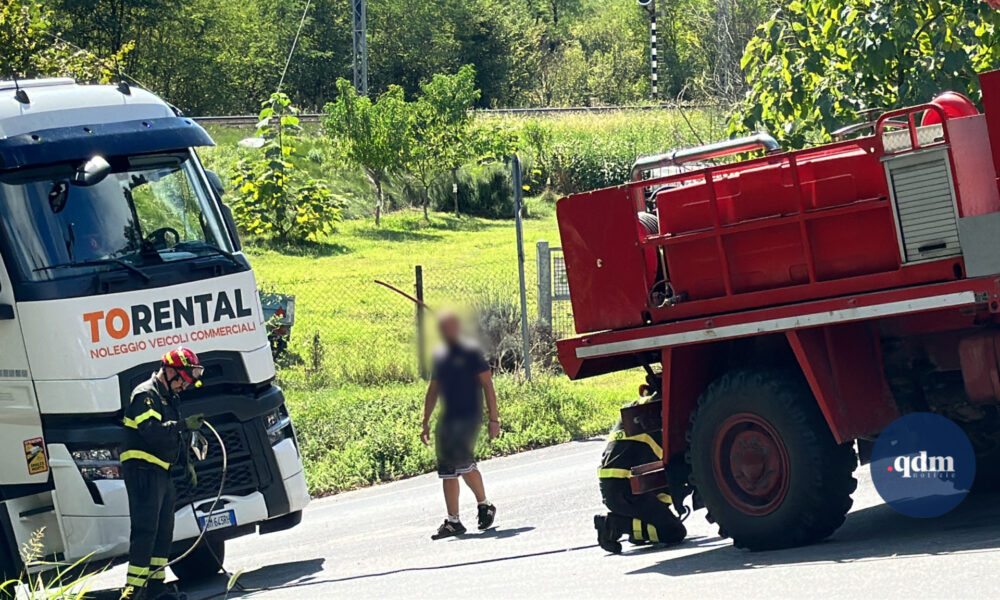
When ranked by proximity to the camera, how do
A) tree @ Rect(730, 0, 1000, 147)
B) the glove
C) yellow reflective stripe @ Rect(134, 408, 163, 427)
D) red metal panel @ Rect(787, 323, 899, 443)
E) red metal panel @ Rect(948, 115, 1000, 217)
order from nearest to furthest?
red metal panel @ Rect(948, 115, 1000, 217) < red metal panel @ Rect(787, 323, 899, 443) < yellow reflective stripe @ Rect(134, 408, 163, 427) < the glove < tree @ Rect(730, 0, 1000, 147)

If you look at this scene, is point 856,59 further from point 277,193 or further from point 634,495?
point 277,193

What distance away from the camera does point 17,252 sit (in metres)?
9.40

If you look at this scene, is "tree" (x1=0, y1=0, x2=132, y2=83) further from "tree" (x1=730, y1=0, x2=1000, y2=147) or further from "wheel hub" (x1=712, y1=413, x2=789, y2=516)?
"wheel hub" (x1=712, y1=413, x2=789, y2=516)

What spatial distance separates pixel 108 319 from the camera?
31.3 feet

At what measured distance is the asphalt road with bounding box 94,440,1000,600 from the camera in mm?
7125

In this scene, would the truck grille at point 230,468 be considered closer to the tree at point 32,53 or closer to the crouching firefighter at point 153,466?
the crouching firefighter at point 153,466

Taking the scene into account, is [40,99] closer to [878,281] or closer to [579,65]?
[878,281]

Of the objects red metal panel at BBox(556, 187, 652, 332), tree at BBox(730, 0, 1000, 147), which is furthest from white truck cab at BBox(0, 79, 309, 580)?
tree at BBox(730, 0, 1000, 147)

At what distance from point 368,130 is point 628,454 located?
101ft

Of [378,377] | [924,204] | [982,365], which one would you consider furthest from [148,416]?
[378,377]

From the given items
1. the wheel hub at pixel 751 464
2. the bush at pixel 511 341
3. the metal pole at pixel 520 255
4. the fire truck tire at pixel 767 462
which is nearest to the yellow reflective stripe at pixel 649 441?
the fire truck tire at pixel 767 462

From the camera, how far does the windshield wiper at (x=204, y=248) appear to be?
10227 mm

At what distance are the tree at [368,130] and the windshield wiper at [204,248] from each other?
28344 millimetres

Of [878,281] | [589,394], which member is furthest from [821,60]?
[878,281]
